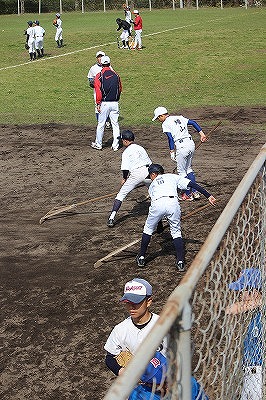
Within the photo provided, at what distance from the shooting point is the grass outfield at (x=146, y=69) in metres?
25.5

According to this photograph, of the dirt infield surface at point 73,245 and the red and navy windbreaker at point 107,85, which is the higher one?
the red and navy windbreaker at point 107,85

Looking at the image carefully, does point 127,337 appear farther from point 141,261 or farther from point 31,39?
point 31,39

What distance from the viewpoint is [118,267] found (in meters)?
11.5

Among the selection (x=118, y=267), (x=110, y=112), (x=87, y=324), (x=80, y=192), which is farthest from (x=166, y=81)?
(x=87, y=324)

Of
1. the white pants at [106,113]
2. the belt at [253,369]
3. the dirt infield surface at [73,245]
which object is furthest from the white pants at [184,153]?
the belt at [253,369]

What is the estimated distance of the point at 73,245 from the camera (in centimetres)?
1267

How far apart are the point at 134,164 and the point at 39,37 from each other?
76.1 feet

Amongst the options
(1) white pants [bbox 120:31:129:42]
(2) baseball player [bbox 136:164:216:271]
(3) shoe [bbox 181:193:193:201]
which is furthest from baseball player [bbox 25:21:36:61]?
(2) baseball player [bbox 136:164:216:271]

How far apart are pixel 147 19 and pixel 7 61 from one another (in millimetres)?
16832

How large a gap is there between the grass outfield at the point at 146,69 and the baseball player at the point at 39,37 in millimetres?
658

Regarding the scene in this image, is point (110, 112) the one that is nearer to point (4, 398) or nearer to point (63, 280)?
point (63, 280)

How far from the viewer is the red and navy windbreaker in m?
18.8

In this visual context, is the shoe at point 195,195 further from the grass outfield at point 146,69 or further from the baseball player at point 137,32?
the baseball player at point 137,32

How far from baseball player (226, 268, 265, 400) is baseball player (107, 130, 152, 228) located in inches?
308
